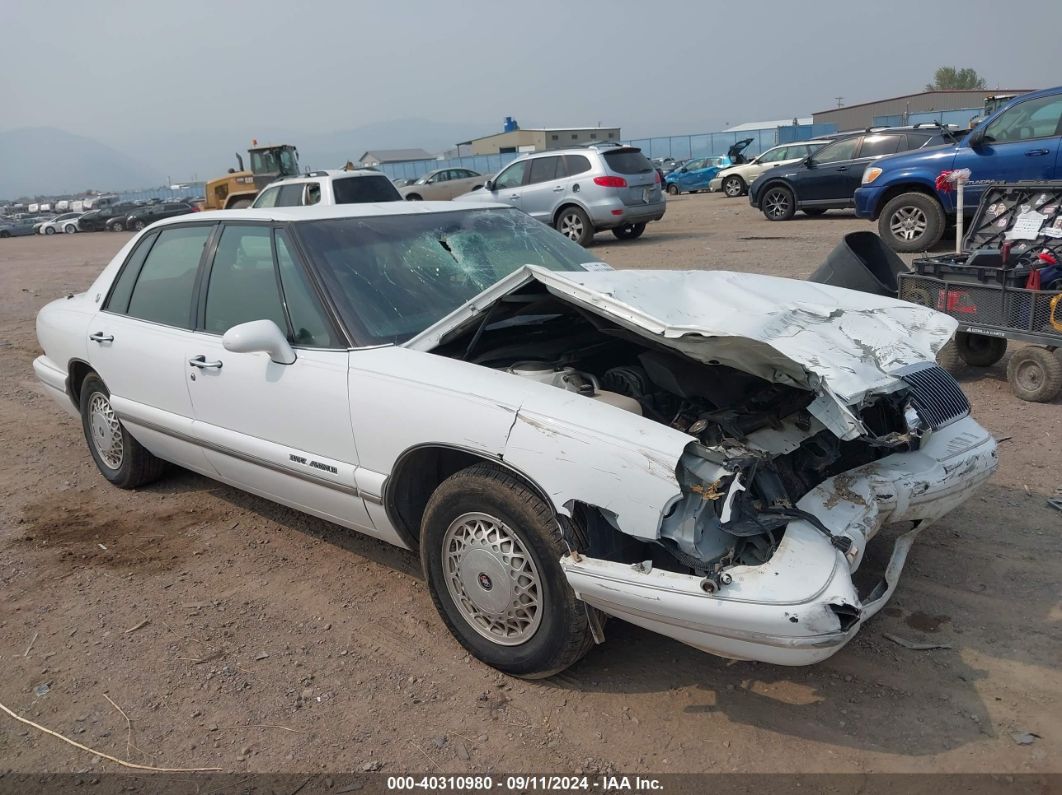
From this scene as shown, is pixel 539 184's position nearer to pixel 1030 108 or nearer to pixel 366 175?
pixel 366 175

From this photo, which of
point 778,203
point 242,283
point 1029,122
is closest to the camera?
point 242,283

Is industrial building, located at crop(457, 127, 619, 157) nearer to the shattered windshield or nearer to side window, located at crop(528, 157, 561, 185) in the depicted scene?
side window, located at crop(528, 157, 561, 185)

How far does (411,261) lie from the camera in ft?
12.4

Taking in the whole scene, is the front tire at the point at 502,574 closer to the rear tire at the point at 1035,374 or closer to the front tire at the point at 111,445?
the front tire at the point at 111,445

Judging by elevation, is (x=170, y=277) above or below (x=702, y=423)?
above

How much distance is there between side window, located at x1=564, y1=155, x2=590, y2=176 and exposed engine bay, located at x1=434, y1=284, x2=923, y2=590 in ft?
36.9

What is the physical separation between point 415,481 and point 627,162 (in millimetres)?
12355

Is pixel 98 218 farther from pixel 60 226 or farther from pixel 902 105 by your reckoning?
pixel 902 105

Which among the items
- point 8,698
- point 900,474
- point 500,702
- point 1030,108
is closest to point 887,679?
point 900,474

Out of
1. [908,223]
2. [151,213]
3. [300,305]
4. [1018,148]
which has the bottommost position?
[151,213]

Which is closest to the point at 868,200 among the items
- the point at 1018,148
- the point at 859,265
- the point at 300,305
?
the point at 1018,148

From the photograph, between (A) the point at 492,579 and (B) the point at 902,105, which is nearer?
(A) the point at 492,579

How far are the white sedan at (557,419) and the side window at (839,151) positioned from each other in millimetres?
12536

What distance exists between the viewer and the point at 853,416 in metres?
2.57
